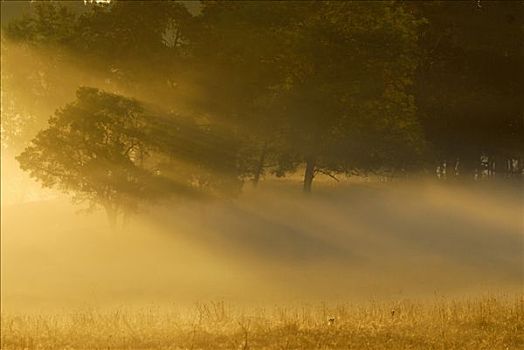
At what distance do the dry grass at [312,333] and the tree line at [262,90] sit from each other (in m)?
17.6

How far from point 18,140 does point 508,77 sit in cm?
3057

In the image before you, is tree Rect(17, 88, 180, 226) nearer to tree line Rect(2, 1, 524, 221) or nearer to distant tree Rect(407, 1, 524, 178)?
tree line Rect(2, 1, 524, 221)

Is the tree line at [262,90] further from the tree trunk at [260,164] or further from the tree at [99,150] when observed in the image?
the tree trunk at [260,164]

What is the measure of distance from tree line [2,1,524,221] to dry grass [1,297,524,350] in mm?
17611

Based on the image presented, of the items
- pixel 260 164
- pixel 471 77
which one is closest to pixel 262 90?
pixel 260 164

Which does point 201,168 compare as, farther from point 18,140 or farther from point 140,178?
point 18,140

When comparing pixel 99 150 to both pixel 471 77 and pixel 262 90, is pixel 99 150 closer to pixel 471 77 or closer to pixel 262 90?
pixel 262 90

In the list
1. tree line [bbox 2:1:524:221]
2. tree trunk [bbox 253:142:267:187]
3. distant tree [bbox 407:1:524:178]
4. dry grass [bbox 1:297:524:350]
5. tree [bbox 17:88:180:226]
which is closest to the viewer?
dry grass [bbox 1:297:524:350]

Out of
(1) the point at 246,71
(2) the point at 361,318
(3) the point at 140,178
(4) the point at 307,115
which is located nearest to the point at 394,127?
(4) the point at 307,115

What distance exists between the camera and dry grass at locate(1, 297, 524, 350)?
49.5ft

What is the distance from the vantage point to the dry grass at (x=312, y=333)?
15.1 metres

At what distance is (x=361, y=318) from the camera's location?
1898cm

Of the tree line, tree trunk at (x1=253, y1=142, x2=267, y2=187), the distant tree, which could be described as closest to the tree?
the tree line

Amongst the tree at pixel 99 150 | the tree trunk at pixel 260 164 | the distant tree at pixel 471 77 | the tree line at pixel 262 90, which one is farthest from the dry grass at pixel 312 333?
the tree trunk at pixel 260 164
